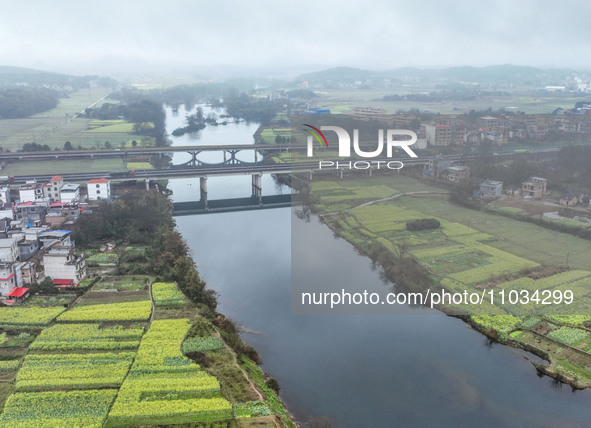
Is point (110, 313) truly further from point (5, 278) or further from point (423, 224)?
point (423, 224)

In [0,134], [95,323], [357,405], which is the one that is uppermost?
[0,134]

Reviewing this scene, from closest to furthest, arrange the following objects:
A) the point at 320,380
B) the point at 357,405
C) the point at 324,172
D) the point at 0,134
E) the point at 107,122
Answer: the point at 357,405
the point at 320,380
the point at 324,172
the point at 0,134
the point at 107,122

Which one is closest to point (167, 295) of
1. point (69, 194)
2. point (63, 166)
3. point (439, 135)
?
point (69, 194)

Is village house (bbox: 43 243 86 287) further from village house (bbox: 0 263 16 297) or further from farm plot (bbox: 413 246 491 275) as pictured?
farm plot (bbox: 413 246 491 275)

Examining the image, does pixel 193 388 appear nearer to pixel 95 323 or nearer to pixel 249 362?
pixel 249 362

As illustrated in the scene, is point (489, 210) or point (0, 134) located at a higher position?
point (0, 134)

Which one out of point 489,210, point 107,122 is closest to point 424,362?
point 489,210
